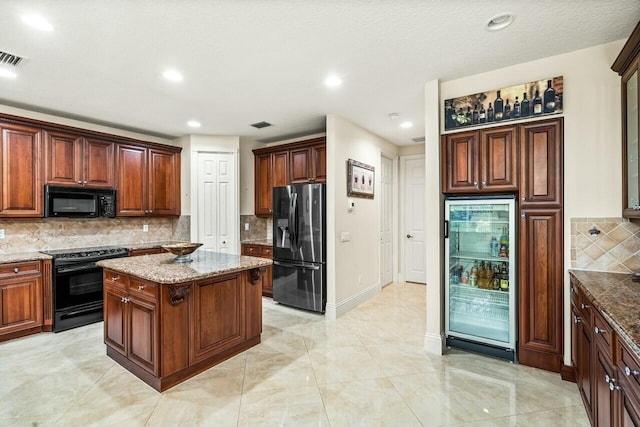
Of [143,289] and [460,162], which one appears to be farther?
[460,162]

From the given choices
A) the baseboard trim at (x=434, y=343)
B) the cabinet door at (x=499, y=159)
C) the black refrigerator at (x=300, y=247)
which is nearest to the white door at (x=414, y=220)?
the black refrigerator at (x=300, y=247)

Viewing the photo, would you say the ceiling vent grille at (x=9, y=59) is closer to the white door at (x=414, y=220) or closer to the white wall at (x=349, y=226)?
the white wall at (x=349, y=226)

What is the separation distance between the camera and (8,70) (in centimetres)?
271

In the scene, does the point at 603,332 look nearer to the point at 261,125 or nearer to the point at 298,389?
the point at 298,389

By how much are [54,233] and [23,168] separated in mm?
920

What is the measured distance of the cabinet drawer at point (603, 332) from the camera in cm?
138

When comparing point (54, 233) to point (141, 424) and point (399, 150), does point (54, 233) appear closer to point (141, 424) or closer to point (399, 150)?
point (141, 424)

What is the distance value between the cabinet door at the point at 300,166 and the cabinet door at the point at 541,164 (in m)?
2.69

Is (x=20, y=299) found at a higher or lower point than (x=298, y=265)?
lower

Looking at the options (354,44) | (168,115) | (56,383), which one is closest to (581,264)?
(354,44)

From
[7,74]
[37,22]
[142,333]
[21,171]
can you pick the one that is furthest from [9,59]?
[142,333]

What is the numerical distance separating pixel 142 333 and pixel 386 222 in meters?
4.18

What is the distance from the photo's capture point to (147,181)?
459cm

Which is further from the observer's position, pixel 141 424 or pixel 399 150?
pixel 399 150
